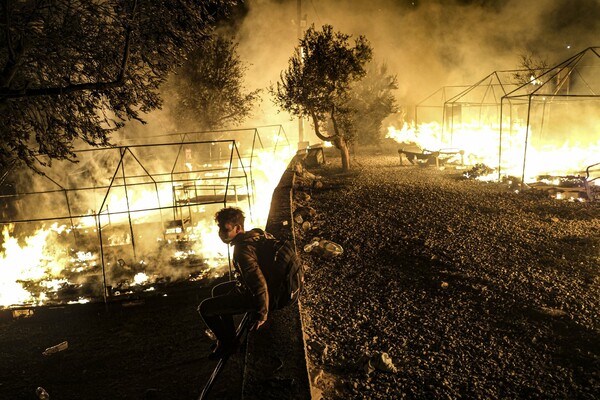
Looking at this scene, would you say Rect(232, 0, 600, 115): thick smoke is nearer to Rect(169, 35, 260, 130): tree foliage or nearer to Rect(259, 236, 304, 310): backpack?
Rect(169, 35, 260, 130): tree foliage

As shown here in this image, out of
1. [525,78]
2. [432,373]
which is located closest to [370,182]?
[432,373]

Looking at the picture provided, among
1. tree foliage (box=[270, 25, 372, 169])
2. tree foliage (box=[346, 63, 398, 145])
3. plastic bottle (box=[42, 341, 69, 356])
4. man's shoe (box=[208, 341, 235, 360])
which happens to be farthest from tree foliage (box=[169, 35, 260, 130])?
man's shoe (box=[208, 341, 235, 360])

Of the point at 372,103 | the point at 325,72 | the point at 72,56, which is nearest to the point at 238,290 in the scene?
Answer: the point at 72,56

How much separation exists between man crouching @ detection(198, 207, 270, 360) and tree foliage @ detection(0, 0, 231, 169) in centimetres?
275

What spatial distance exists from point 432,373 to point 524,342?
1422 mm

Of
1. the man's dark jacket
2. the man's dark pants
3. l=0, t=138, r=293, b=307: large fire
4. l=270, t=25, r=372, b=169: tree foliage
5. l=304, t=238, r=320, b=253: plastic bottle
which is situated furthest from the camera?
l=270, t=25, r=372, b=169: tree foliage

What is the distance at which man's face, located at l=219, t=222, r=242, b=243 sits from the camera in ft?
12.3

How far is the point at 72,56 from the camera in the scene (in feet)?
19.2

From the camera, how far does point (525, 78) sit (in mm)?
25312

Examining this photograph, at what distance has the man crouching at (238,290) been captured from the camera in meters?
3.50

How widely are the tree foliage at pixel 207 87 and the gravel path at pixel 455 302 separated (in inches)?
487

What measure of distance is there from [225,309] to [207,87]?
736 inches

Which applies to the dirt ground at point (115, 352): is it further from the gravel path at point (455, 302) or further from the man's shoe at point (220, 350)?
the gravel path at point (455, 302)

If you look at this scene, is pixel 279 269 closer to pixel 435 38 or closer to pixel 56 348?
pixel 56 348
